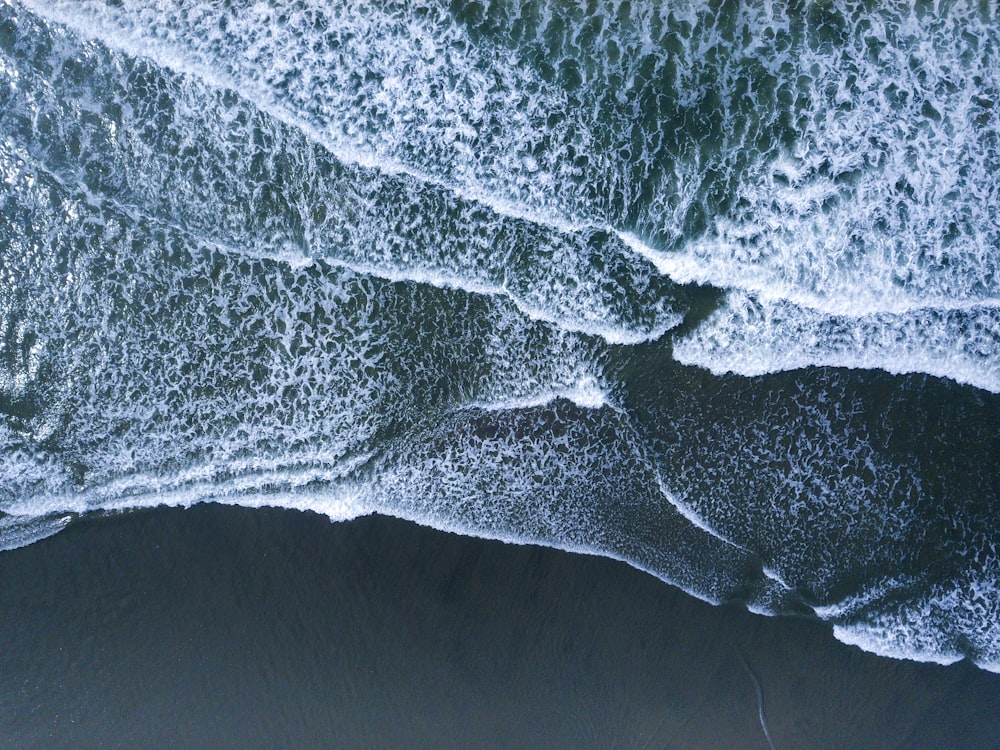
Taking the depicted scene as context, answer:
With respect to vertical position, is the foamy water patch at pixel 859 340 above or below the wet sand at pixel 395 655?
above

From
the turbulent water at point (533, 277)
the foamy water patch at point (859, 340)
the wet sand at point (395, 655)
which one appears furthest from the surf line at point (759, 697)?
the foamy water patch at point (859, 340)

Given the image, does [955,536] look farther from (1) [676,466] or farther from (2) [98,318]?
(2) [98,318]

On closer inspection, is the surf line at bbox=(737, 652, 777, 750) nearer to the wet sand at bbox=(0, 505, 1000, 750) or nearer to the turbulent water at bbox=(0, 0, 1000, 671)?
the wet sand at bbox=(0, 505, 1000, 750)

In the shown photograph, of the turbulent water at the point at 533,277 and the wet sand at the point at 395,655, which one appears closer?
the turbulent water at the point at 533,277

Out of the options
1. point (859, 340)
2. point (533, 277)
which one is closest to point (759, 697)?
point (859, 340)

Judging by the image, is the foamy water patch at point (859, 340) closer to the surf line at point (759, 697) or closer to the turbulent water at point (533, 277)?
the turbulent water at point (533, 277)

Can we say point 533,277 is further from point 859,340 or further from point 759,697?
point 759,697
